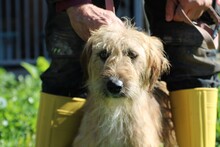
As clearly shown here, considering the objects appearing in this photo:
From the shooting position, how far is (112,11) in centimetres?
389

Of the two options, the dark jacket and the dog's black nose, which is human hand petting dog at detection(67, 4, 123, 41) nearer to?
the dark jacket

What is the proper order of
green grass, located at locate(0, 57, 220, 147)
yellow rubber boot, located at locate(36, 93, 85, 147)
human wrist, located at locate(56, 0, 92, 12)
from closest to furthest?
human wrist, located at locate(56, 0, 92, 12), yellow rubber boot, located at locate(36, 93, 85, 147), green grass, located at locate(0, 57, 220, 147)

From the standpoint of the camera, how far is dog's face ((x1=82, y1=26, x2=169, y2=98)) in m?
3.74

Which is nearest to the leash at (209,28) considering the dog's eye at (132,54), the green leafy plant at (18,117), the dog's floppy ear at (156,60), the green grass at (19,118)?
the dog's floppy ear at (156,60)

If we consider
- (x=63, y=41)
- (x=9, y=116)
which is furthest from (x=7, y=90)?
(x=63, y=41)

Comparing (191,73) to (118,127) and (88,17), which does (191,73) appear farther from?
(88,17)

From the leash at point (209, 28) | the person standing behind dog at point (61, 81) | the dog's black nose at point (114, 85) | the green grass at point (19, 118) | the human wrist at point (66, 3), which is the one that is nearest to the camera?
the dog's black nose at point (114, 85)

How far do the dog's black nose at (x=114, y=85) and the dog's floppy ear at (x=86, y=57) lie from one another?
13.0 inches

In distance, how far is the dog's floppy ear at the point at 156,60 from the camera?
13.1 feet

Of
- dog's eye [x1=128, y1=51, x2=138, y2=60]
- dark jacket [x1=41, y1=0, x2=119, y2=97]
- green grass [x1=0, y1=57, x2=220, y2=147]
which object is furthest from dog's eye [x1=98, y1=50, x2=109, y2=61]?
green grass [x1=0, y1=57, x2=220, y2=147]

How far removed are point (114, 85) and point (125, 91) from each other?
0.29ft

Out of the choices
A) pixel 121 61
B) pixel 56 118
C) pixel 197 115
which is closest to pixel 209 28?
pixel 197 115

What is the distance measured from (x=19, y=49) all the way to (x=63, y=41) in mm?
7042

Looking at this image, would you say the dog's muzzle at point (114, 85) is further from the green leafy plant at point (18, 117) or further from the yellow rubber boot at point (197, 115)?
the green leafy plant at point (18, 117)
